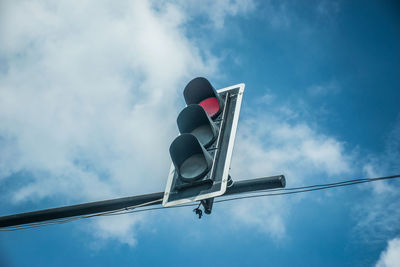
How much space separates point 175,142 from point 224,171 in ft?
1.52

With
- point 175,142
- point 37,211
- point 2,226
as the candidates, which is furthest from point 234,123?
point 2,226

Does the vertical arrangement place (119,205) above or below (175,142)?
below

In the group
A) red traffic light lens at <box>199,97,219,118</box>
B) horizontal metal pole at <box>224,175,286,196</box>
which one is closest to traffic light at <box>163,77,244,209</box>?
red traffic light lens at <box>199,97,219,118</box>

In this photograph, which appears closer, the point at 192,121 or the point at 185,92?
the point at 192,121

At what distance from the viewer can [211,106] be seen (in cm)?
323

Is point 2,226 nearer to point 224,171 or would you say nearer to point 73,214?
point 73,214

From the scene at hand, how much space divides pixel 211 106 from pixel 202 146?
803mm

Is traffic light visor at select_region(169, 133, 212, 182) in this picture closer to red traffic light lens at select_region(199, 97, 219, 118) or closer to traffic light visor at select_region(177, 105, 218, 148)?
traffic light visor at select_region(177, 105, 218, 148)

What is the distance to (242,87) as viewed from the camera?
3.44 meters

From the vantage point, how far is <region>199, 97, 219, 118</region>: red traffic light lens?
318cm

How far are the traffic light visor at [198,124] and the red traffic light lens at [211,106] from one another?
24cm

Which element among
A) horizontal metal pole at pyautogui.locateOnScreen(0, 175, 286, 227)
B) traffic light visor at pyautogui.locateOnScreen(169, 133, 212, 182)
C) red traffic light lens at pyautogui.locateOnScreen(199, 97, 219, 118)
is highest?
red traffic light lens at pyautogui.locateOnScreen(199, 97, 219, 118)

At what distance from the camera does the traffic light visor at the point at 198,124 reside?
2.87m

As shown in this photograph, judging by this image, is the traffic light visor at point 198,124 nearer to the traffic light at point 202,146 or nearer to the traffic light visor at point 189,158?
the traffic light at point 202,146
